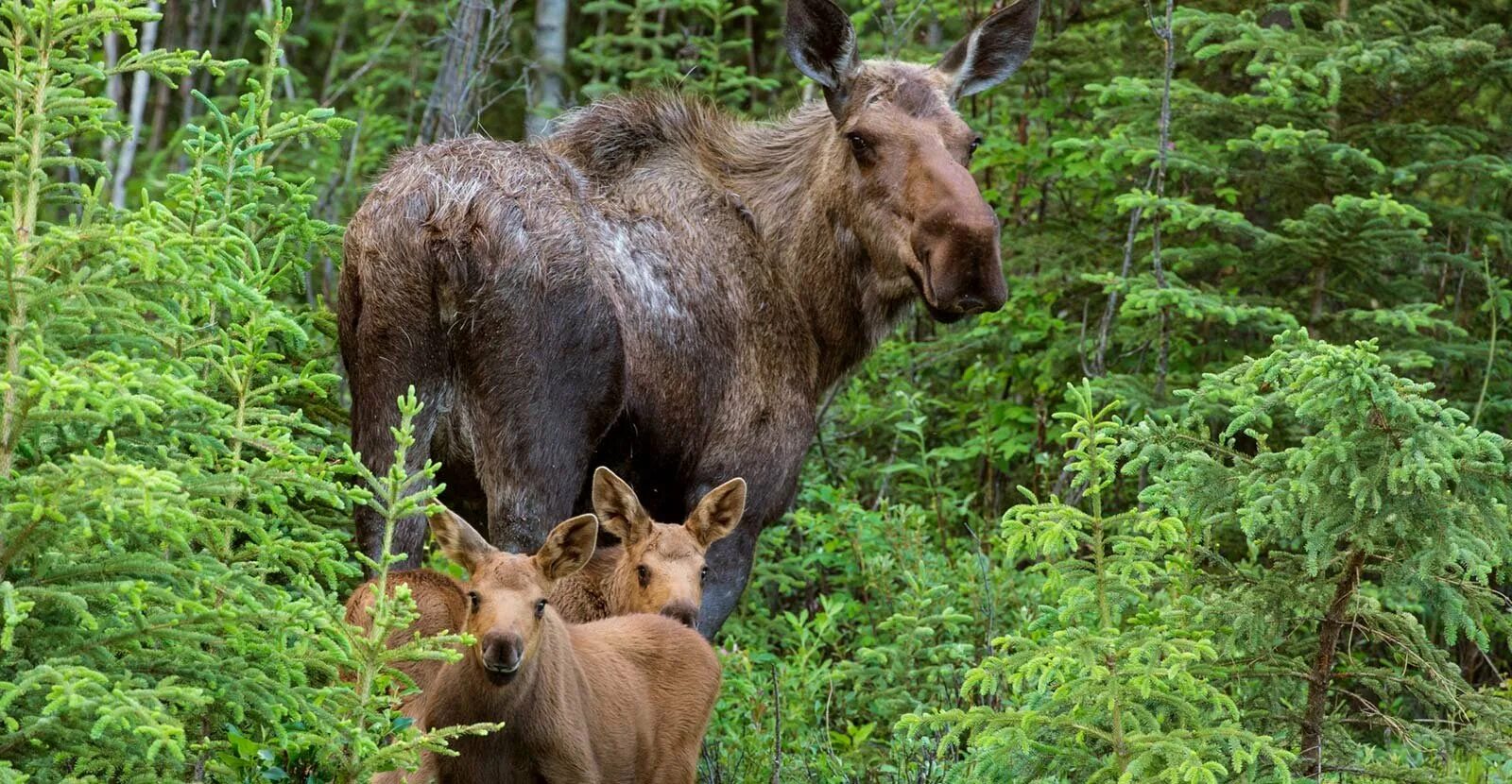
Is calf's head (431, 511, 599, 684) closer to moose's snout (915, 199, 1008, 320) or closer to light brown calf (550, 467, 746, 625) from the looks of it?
light brown calf (550, 467, 746, 625)

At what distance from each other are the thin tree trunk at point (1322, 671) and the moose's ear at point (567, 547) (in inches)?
99.2

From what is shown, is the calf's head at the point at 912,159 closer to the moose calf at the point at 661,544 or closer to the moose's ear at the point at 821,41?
the moose's ear at the point at 821,41

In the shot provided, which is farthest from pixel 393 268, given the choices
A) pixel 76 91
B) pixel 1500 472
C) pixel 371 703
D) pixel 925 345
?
pixel 925 345

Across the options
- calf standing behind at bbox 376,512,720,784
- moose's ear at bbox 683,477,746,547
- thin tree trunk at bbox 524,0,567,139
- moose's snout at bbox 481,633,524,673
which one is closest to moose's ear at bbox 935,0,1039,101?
moose's ear at bbox 683,477,746,547

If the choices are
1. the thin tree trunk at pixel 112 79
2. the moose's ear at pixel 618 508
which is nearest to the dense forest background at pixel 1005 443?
the thin tree trunk at pixel 112 79

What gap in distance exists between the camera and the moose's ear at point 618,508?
682 cm

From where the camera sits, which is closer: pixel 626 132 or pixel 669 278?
pixel 669 278

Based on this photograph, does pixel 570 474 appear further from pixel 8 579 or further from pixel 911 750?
pixel 8 579

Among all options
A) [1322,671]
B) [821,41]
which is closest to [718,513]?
[821,41]

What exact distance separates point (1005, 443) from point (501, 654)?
586cm

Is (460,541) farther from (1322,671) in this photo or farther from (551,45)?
(551,45)

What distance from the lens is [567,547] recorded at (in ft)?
19.6

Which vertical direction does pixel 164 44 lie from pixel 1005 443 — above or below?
above

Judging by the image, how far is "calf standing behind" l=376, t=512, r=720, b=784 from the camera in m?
5.59
